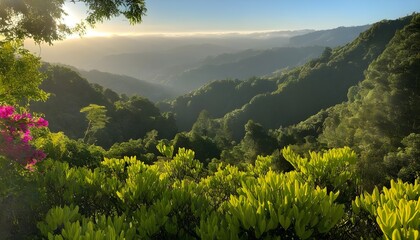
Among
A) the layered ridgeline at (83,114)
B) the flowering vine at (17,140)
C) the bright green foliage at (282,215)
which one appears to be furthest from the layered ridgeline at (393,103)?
the layered ridgeline at (83,114)

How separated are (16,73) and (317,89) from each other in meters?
128

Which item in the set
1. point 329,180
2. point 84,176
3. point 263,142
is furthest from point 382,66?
point 84,176

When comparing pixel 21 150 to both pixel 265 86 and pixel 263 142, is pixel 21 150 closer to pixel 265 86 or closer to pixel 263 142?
pixel 263 142

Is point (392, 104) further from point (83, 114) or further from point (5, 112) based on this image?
point (83, 114)

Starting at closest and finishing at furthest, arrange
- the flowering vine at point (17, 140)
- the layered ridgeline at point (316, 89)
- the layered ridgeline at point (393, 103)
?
1. the flowering vine at point (17, 140)
2. the layered ridgeline at point (393, 103)
3. the layered ridgeline at point (316, 89)

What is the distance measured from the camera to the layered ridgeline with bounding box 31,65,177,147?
7412 cm

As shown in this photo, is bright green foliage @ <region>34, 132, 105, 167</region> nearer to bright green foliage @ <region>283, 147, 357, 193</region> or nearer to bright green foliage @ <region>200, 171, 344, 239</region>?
bright green foliage @ <region>283, 147, 357, 193</region>

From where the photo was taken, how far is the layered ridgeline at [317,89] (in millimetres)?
125000

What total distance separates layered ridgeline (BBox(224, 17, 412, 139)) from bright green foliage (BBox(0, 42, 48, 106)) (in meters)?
112

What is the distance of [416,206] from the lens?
135 inches

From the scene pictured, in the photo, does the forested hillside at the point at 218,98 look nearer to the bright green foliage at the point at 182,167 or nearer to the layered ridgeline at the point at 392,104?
the layered ridgeline at the point at 392,104

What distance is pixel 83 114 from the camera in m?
81.6

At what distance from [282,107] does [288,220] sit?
12646cm

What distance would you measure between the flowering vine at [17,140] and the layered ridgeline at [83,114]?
6241 centimetres
